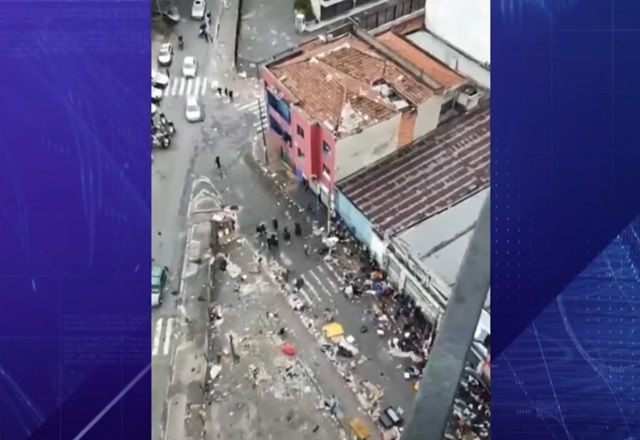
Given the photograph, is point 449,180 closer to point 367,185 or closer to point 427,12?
point 367,185

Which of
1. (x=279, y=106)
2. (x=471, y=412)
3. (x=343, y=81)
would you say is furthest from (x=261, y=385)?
(x=343, y=81)

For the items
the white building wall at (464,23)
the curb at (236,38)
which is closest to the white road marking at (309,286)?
the curb at (236,38)

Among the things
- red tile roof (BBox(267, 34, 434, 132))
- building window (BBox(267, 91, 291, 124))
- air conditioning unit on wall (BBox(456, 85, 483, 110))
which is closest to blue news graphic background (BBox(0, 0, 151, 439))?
red tile roof (BBox(267, 34, 434, 132))

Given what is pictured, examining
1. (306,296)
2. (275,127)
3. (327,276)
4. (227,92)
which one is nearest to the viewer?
(306,296)

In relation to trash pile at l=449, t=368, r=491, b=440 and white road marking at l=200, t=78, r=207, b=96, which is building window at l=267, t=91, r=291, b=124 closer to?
white road marking at l=200, t=78, r=207, b=96

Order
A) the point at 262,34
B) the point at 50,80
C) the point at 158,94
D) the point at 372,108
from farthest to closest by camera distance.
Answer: the point at 262,34 < the point at 158,94 < the point at 372,108 < the point at 50,80

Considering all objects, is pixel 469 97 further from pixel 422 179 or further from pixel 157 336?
pixel 157 336

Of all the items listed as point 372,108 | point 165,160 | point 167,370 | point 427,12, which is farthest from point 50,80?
point 427,12
